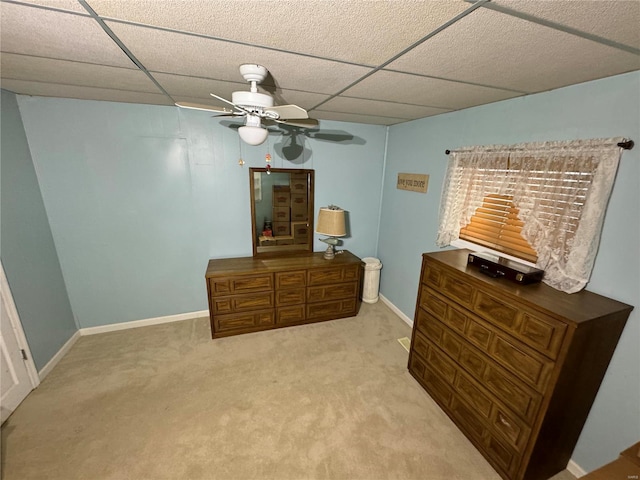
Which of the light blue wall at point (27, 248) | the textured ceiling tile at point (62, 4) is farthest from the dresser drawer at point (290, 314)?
the textured ceiling tile at point (62, 4)

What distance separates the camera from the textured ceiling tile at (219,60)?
112 cm

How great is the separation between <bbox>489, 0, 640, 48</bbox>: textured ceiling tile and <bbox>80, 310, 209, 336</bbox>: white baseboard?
3.51 metres

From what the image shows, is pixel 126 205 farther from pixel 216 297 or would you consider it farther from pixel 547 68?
pixel 547 68

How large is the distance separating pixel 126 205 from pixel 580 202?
366cm

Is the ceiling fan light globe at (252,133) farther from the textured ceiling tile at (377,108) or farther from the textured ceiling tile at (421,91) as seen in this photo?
the textured ceiling tile at (377,108)

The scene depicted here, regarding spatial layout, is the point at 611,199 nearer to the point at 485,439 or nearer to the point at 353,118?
the point at 485,439

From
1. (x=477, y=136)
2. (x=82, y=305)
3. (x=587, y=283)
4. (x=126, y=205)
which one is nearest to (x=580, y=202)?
(x=587, y=283)

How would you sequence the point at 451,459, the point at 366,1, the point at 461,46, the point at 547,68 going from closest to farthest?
the point at 366,1, the point at 461,46, the point at 547,68, the point at 451,459

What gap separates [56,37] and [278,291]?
236 centimetres

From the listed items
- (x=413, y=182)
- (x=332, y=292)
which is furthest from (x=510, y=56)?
(x=332, y=292)

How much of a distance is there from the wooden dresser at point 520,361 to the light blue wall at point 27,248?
330cm

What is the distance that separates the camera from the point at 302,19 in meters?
0.94

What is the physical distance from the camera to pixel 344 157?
10.5ft

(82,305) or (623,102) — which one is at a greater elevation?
(623,102)
